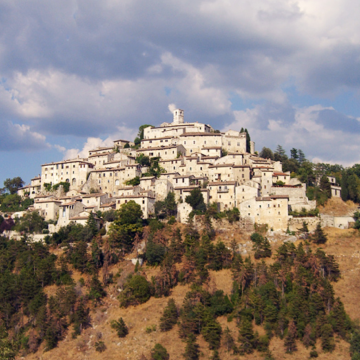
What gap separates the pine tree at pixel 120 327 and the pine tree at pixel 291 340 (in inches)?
628

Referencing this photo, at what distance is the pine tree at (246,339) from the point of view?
4809 centimetres

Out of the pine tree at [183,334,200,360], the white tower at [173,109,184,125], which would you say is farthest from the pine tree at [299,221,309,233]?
the white tower at [173,109,184,125]

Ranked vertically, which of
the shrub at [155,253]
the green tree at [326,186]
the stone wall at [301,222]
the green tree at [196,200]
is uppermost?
the green tree at [326,186]

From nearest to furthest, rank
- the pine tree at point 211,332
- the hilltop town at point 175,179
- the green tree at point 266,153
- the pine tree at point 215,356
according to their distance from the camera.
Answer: the pine tree at point 215,356, the pine tree at point 211,332, the hilltop town at point 175,179, the green tree at point 266,153

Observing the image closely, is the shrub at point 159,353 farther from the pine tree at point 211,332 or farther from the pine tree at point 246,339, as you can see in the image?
the pine tree at point 246,339

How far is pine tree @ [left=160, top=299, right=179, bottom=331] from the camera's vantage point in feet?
167

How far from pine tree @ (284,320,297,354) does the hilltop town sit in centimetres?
1723

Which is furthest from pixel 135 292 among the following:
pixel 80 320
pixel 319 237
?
pixel 319 237

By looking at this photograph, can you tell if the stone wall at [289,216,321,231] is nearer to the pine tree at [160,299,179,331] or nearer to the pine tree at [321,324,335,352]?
the pine tree at [321,324,335,352]

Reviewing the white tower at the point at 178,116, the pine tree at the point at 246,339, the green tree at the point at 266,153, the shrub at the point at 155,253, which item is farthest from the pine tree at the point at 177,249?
the white tower at the point at 178,116

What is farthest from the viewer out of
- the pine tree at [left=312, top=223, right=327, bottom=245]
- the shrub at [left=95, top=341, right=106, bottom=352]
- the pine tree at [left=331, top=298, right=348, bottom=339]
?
the pine tree at [left=312, top=223, right=327, bottom=245]

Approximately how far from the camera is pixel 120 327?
5138 centimetres

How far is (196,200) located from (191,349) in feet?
76.6

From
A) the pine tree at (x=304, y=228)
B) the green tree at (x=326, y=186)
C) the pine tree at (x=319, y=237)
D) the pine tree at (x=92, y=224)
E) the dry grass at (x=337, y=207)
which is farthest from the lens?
the green tree at (x=326, y=186)
